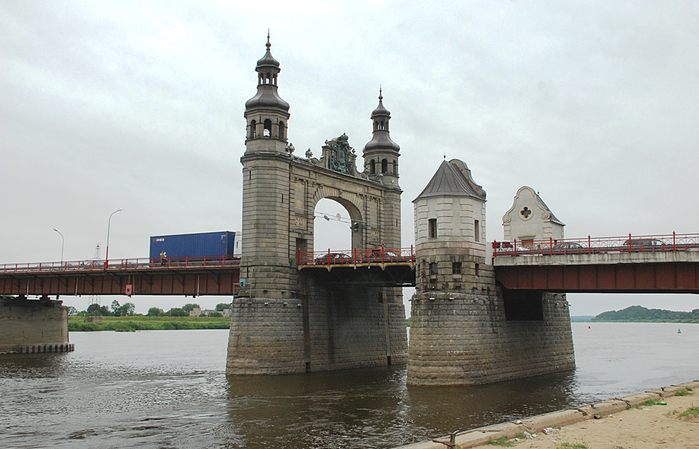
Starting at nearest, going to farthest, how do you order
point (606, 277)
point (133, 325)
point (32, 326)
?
1. point (606, 277)
2. point (32, 326)
3. point (133, 325)

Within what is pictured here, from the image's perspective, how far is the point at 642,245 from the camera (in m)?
39.6

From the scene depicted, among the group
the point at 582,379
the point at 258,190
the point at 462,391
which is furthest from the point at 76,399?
the point at 582,379

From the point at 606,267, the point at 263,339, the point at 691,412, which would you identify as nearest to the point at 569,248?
the point at 606,267

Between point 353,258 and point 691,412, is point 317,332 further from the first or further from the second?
point 691,412

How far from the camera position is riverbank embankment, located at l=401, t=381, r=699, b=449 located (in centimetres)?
1966

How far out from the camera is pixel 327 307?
56.8m

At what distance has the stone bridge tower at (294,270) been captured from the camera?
51.0m

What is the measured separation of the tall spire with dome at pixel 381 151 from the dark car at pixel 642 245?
29638mm

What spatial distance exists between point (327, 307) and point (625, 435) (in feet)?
122

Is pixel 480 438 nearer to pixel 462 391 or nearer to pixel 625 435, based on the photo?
pixel 625 435

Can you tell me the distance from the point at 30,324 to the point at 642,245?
228 feet

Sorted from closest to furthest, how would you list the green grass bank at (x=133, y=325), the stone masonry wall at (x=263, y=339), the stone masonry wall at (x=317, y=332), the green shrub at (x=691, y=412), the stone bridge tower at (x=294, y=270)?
the green shrub at (x=691, y=412) < the stone masonry wall at (x=263, y=339) < the stone masonry wall at (x=317, y=332) < the stone bridge tower at (x=294, y=270) < the green grass bank at (x=133, y=325)

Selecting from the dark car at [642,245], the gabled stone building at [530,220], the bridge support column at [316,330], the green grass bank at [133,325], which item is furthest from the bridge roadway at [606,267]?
the green grass bank at [133,325]

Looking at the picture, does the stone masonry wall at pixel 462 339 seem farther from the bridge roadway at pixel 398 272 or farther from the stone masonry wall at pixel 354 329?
the stone masonry wall at pixel 354 329
